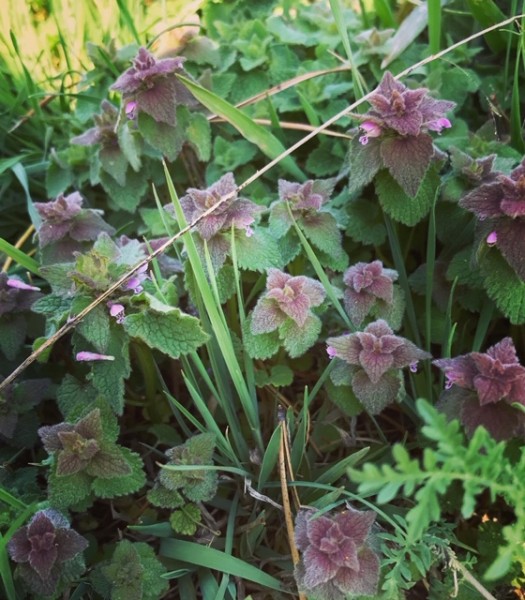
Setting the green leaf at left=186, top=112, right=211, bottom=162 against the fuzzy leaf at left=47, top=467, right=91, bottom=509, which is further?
the green leaf at left=186, top=112, right=211, bottom=162

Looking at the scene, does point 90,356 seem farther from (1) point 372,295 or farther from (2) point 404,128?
(2) point 404,128

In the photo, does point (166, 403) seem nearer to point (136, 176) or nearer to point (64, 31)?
point (136, 176)

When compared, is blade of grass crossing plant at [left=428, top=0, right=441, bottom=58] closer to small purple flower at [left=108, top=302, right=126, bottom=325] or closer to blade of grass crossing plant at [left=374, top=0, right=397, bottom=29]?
blade of grass crossing plant at [left=374, top=0, right=397, bottom=29]

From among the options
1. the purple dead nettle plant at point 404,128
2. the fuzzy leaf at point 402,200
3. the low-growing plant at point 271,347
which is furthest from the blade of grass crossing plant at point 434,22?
the fuzzy leaf at point 402,200

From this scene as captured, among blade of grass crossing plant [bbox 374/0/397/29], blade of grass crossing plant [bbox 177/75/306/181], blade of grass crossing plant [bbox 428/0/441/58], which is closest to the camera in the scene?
blade of grass crossing plant [bbox 177/75/306/181]

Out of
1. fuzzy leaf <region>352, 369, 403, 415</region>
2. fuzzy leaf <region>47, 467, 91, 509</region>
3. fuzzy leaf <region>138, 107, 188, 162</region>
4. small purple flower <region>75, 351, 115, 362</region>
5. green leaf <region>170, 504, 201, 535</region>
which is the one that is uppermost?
fuzzy leaf <region>138, 107, 188, 162</region>

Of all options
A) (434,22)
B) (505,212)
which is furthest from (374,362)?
(434,22)

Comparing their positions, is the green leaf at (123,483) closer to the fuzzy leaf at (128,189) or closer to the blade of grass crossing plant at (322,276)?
the blade of grass crossing plant at (322,276)

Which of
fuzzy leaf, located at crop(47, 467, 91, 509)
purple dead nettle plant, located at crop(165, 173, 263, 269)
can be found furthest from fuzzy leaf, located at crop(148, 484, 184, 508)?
purple dead nettle plant, located at crop(165, 173, 263, 269)
